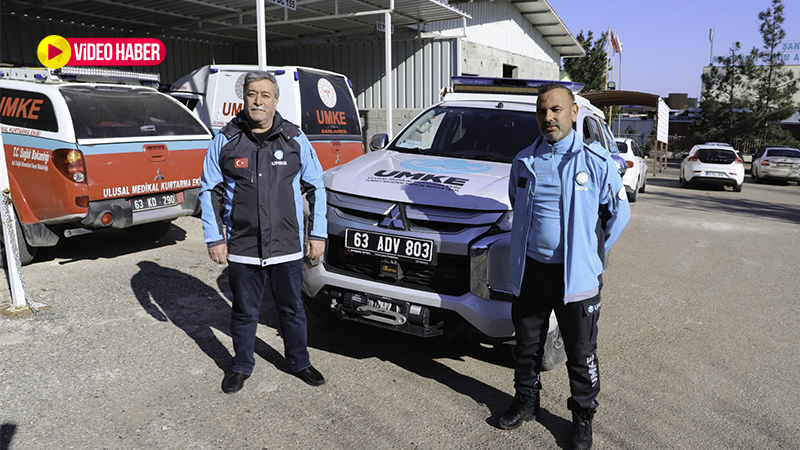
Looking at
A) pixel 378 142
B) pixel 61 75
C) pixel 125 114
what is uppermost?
pixel 61 75

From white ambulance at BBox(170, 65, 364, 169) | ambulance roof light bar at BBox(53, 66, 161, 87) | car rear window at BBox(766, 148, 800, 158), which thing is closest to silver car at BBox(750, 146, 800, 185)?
car rear window at BBox(766, 148, 800, 158)

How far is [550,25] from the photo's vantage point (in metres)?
23.5

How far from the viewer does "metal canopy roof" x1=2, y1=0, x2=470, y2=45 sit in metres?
12.9

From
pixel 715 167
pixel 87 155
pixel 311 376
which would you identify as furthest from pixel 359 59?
pixel 311 376

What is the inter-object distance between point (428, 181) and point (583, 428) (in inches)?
69.8

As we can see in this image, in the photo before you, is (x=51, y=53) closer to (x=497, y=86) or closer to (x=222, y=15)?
(x=497, y=86)

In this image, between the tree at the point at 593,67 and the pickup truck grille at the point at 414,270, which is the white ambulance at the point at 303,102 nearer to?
the pickup truck grille at the point at 414,270

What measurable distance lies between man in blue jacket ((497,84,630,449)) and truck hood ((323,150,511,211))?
0.51 meters

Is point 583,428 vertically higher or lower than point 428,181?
lower

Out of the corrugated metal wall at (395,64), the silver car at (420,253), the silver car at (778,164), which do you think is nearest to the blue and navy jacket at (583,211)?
the silver car at (420,253)

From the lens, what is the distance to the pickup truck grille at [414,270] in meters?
3.66

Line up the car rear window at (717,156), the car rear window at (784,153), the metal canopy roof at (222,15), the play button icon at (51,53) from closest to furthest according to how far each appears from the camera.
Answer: the play button icon at (51,53), the metal canopy roof at (222,15), the car rear window at (717,156), the car rear window at (784,153)

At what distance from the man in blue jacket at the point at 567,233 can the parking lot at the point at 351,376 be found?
0.53 metres

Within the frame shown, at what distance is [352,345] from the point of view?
4.52 m
